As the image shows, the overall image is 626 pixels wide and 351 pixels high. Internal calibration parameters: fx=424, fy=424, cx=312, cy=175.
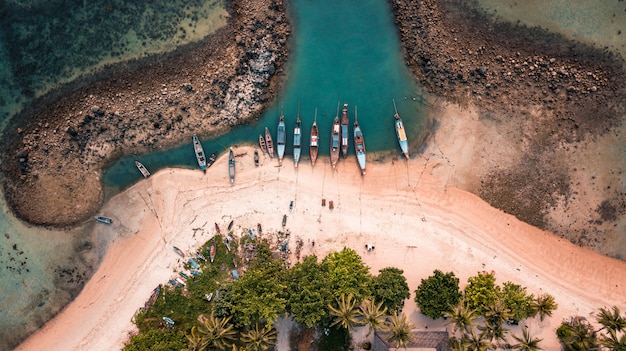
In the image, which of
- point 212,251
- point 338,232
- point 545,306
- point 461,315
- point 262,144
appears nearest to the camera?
point 461,315

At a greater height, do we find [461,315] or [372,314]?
[372,314]

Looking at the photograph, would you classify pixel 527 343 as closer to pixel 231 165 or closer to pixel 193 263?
pixel 193 263

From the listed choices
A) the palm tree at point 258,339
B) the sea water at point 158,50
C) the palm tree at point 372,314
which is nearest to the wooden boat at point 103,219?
the sea water at point 158,50

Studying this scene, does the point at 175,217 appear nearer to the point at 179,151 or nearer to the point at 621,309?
the point at 179,151

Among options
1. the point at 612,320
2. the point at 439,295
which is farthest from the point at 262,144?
the point at 612,320

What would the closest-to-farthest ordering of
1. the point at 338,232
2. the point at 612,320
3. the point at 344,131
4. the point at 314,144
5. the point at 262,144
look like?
the point at 612,320 → the point at 338,232 → the point at 314,144 → the point at 344,131 → the point at 262,144

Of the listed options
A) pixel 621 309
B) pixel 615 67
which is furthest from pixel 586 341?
pixel 615 67

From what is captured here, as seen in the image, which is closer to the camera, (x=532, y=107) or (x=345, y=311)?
(x=345, y=311)
